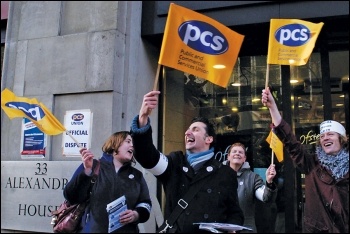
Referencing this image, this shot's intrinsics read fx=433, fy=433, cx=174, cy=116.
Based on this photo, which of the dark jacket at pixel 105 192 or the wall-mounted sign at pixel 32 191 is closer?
the dark jacket at pixel 105 192

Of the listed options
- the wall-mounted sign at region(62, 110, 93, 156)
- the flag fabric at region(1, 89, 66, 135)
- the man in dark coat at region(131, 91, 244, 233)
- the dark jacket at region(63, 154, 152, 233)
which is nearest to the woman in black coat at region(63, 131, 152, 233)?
the dark jacket at region(63, 154, 152, 233)

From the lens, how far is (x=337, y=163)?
385cm

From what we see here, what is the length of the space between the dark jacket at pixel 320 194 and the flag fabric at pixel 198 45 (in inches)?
37.9

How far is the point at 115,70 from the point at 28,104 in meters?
1.94

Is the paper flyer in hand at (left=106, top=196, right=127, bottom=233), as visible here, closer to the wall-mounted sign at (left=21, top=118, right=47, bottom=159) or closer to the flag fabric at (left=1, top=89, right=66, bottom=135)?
the flag fabric at (left=1, top=89, right=66, bottom=135)

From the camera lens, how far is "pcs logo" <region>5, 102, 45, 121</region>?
4.69 m

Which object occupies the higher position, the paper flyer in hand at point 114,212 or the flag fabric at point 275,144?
the flag fabric at point 275,144

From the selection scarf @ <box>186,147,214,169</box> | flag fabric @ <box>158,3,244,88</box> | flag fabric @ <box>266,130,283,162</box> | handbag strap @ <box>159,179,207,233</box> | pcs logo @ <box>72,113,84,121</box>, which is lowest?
handbag strap @ <box>159,179,207,233</box>

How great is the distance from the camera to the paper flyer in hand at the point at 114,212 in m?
3.83

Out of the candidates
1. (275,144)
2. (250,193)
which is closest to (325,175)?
(250,193)

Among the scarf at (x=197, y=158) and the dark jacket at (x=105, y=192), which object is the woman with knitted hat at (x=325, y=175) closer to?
the scarf at (x=197, y=158)

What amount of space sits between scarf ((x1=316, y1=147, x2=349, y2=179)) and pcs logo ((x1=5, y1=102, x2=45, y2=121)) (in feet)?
9.58

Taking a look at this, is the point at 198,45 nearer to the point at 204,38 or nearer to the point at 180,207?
the point at 204,38

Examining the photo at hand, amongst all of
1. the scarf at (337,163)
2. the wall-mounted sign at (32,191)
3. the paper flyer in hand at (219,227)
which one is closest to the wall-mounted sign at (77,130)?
the wall-mounted sign at (32,191)
